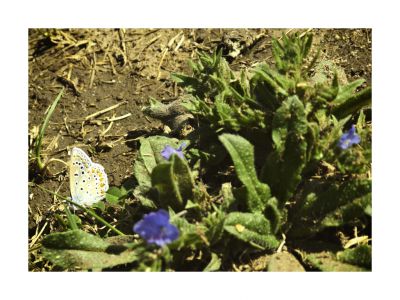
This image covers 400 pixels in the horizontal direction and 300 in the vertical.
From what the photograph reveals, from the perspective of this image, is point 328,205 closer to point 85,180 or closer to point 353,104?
point 353,104

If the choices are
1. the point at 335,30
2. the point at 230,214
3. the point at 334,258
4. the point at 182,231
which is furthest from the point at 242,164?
the point at 335,30

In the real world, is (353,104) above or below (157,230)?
above

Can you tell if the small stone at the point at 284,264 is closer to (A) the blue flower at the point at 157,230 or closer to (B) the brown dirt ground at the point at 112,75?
(A) the blue flower at the point at 157,230

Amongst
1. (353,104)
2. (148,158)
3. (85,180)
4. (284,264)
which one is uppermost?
(353,104)

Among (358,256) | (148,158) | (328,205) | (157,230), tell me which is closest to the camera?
(157,230)

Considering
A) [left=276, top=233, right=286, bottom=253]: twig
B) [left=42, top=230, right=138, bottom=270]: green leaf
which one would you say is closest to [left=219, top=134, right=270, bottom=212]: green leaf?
[left=276, top=233, right=286, bottom=253]: twig

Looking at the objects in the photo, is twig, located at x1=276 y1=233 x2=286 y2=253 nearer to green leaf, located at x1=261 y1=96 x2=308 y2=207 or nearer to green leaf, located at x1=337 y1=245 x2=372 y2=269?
green leaf, located at x1=261 y1=96 x2=308 y2=207

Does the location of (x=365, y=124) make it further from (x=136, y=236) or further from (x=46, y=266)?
(x=46, y=266)

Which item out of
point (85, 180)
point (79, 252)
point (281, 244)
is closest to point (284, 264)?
point (281, 244)

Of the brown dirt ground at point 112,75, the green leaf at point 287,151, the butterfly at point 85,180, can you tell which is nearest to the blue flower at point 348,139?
the green leaf at point 287,151
